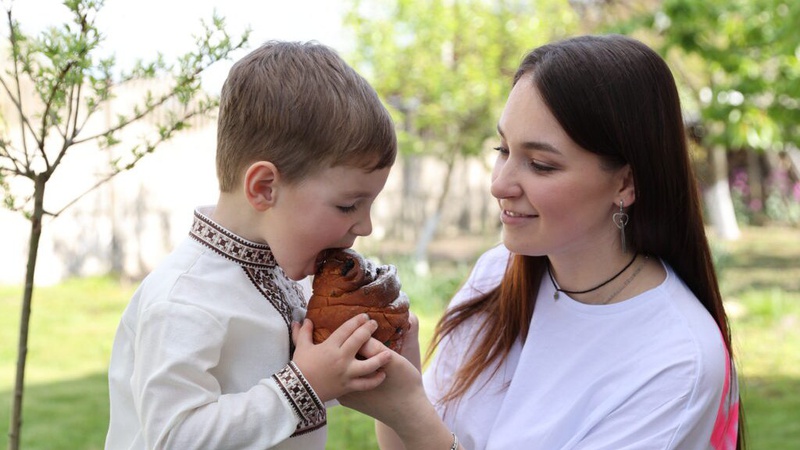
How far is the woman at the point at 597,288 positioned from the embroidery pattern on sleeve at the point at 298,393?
26 centimetres

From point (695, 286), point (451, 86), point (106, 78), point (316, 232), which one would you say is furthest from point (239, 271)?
point (451, 86)

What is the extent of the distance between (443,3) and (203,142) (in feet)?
11.6

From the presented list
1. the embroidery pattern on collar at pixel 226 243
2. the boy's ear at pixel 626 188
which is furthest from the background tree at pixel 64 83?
the boy's ear at pixel 626 188

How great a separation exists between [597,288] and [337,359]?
3.10ft

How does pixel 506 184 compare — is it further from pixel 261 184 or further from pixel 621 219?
pixel 261 184

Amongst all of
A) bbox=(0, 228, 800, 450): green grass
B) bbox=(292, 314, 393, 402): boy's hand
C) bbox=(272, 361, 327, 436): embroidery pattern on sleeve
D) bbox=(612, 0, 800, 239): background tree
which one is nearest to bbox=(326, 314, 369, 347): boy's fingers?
bbox=(292, 314, 393, 402): boy's hand

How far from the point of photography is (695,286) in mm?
2553

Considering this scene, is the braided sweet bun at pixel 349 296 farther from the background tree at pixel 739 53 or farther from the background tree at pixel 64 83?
the background tree at pixel 739 53

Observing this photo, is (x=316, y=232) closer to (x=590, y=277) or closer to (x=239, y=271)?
(x=239, y=271)

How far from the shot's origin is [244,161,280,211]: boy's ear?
6.50 feet

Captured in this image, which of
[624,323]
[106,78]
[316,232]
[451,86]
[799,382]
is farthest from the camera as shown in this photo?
[451,86]

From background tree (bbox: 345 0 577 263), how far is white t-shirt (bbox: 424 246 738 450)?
28.9ft

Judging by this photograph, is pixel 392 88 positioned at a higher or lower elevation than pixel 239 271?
lower

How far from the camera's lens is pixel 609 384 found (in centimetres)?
243
